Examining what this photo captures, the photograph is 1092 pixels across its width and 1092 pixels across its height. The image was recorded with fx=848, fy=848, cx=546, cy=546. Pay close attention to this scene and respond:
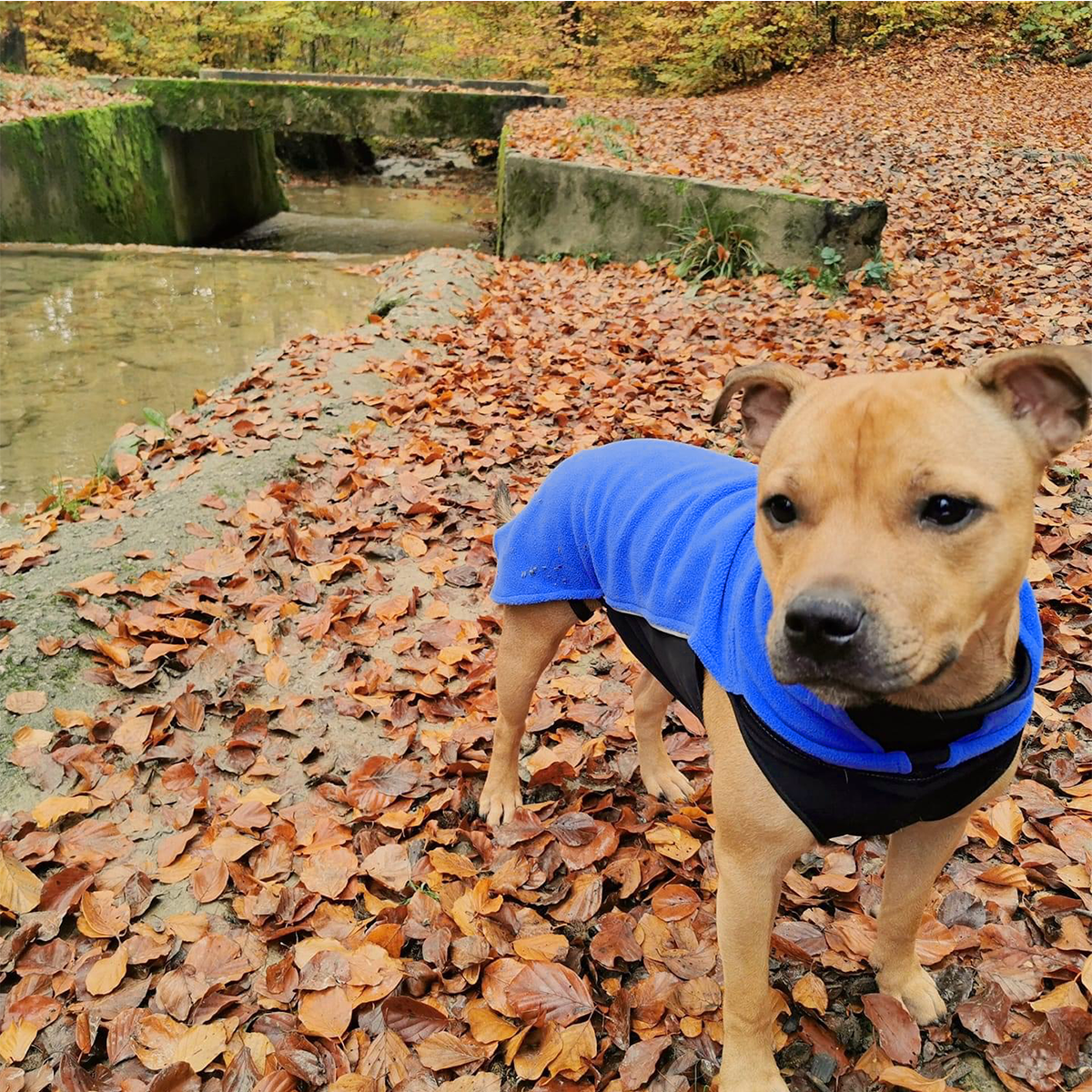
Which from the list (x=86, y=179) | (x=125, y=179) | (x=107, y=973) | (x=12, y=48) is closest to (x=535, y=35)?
(x=12, y=48)

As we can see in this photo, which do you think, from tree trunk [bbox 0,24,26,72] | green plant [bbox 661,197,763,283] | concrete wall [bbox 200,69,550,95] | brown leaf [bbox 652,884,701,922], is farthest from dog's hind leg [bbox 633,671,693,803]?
tree trunk [bbox 0,24,26,72]

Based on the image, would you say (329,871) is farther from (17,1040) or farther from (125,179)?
(125,179)

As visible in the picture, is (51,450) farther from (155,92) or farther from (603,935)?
(155,92)

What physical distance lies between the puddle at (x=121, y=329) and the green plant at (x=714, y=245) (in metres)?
4.44

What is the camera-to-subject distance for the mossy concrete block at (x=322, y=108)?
1842 cm

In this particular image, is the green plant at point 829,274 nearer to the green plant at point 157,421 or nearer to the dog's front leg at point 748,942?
the green plant at point 157,421

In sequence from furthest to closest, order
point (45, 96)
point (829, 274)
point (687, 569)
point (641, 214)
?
point (45, 96) < point (641, 214) < point (829, 274) < point (687, 569)

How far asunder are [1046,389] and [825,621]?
0.84m

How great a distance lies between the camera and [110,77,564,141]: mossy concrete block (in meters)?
18.4

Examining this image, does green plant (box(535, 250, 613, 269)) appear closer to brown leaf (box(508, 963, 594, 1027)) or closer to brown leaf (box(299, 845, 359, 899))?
brown leaf (box(299, 845, 359, 899))

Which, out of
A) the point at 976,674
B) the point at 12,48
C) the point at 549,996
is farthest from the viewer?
the point at 12,48

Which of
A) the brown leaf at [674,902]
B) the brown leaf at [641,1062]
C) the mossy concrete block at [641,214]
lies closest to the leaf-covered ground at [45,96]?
the mossy concrete block at [641,214]

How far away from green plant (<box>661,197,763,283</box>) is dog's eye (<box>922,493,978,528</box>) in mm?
8567

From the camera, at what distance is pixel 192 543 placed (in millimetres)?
5258
